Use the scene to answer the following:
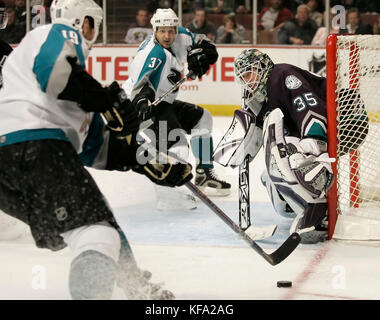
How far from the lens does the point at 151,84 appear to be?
4.54 m

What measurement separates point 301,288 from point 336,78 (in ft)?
3.47

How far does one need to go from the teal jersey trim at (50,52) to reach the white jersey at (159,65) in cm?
217

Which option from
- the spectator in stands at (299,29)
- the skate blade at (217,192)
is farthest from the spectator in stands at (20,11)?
the skate blade at (217,192)

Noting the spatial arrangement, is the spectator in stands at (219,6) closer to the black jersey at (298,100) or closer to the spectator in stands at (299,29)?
the spectator in stands at (299,29)

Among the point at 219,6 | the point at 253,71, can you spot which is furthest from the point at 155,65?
the point at 219,6

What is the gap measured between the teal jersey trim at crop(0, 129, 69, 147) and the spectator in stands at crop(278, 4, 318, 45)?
220 inches

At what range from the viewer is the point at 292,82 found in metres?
3.47

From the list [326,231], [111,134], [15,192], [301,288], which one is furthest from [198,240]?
[15,192]

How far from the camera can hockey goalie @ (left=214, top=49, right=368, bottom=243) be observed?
11.2ft

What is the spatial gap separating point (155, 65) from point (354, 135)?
1338mm

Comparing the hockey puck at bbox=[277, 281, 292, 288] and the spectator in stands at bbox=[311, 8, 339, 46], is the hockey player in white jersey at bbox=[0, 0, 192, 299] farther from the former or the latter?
the spectator in stands at bbox=[311, 8, 339, 46]

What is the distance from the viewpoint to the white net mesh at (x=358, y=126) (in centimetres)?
355

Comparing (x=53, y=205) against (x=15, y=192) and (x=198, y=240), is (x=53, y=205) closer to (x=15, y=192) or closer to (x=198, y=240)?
(x=15, y=192)

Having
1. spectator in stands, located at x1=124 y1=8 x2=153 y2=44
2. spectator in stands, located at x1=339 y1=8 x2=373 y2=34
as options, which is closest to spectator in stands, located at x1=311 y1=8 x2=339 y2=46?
spectator in stands, located at x1=339 y1=8 x2=373 y2=34
